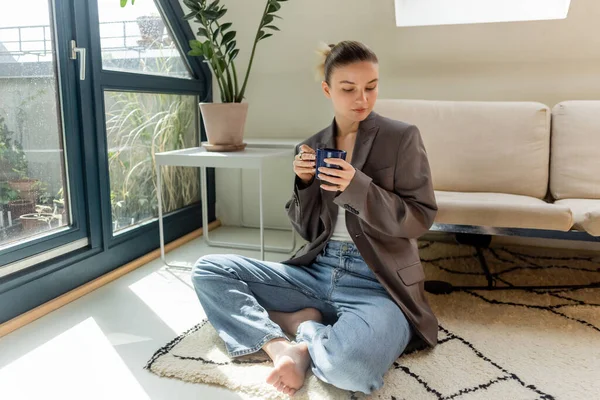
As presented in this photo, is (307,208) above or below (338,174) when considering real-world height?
below

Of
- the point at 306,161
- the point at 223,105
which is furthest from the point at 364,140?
the point at 223,105

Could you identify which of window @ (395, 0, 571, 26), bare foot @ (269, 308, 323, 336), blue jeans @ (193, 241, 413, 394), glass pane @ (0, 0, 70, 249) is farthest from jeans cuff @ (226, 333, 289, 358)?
window @ (395, 0, 571, 26)

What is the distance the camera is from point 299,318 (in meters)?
1.57

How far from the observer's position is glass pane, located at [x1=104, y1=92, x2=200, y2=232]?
2289 millimetres

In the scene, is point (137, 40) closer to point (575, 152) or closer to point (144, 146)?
point (144, 146)

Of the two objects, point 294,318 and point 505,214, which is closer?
point 294,318

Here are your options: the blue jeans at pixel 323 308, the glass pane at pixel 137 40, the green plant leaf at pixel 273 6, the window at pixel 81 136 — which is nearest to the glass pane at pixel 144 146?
the window at pixel 81 136

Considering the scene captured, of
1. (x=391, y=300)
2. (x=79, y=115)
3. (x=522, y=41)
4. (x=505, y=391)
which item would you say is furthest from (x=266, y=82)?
(x=505, y=391)

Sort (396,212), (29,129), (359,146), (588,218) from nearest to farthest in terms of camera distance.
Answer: (396,212) → (359,146) → (588,218) → (29,129)

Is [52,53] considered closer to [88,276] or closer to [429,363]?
[88,276]

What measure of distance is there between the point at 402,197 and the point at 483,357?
21.2 inches

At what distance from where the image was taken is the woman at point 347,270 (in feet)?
4.24

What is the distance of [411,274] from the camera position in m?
1.46

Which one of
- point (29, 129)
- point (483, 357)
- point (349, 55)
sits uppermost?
point (349, 55)
